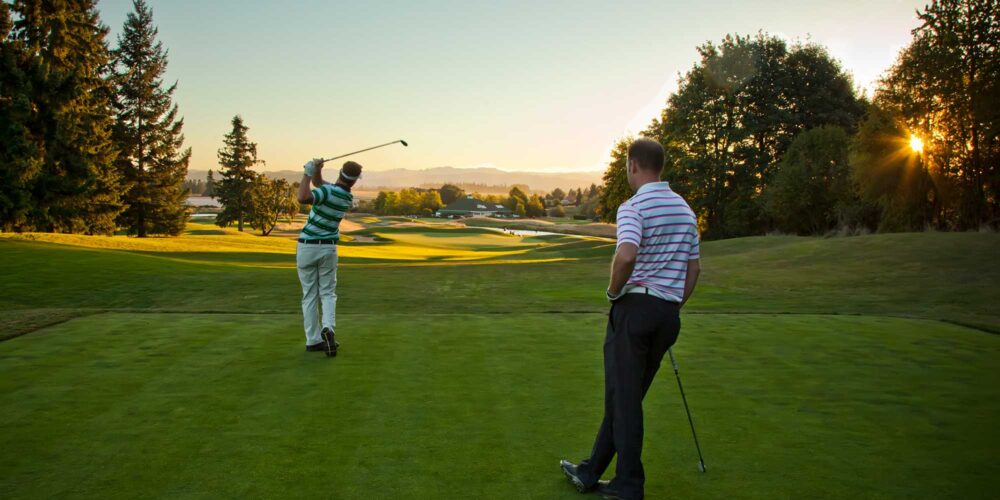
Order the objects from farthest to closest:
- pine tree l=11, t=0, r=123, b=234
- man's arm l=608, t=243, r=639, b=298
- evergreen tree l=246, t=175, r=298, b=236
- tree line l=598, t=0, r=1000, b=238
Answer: evergreen tree l=246, t=175, r=298, b=236, pine tree l=11, t=0, r=123, b=234, tree line l=598, t=0, r=1000, b=238, man's arm l=608, t=243, r=639, b=298

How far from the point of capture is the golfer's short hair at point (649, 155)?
3.96 m

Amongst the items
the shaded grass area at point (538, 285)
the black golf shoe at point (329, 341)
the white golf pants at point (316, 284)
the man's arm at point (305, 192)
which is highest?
the man's arm at point (305, 192)

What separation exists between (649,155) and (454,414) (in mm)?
2850

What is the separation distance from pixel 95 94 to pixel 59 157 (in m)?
7.08

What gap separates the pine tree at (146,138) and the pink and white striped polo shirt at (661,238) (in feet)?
167

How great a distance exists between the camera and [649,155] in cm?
396

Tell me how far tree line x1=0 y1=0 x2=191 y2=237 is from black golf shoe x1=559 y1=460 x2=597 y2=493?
129ft

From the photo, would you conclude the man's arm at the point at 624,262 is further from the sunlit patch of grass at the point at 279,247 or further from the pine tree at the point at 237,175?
the pine tree at the point at 237,175

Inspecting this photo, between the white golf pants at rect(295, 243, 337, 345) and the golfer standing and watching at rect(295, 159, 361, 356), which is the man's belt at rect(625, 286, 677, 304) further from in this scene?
the white golf pants at rect(295, 243, 337, 345)

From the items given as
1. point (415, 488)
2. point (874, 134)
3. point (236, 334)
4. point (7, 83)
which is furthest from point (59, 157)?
point (874, 134)

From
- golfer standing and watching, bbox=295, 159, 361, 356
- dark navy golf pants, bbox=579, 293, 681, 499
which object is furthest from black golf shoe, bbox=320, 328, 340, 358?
dark navy golf pants, bbox=579, 293, 681, 499

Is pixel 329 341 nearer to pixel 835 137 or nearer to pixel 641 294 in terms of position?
pixel 641 294

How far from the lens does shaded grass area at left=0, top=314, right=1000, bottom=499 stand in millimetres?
4059

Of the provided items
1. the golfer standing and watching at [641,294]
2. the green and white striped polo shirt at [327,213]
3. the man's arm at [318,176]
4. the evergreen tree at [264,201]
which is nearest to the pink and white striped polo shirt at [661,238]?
the golfer standing and watching at [641,294]
